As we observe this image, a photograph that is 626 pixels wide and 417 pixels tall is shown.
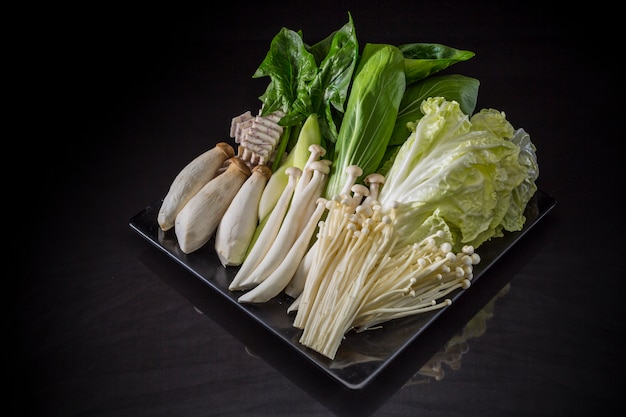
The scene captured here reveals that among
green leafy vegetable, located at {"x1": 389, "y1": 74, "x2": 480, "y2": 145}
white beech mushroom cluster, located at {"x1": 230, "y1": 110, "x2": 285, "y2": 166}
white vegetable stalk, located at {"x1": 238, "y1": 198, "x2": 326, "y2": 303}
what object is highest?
green leafy vegetable, located at {"x1": 389, "y1": 74, "x2": 480, "y2": 145}

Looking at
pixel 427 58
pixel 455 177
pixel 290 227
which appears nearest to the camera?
pixel 455 177

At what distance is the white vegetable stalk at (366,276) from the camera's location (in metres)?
2.05

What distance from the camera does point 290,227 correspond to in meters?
2.32

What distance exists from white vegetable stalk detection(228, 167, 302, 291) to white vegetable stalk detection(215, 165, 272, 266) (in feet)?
0.13

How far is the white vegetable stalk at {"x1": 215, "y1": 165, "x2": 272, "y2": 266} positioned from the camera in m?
2.33

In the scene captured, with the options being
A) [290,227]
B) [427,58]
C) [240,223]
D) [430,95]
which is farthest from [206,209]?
[427,58]

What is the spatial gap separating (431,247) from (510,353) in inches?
16.1

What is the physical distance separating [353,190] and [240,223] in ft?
1.27

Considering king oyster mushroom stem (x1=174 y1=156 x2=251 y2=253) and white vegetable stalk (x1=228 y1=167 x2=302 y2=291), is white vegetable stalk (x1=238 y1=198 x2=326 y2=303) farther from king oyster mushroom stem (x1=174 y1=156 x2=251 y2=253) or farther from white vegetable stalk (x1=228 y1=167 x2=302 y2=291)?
king oyster mushroom stem (x1=174 y1=156 x2=251 y2=253)

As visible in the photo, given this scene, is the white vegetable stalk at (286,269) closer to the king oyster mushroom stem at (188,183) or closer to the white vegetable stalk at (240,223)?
the white vegetable stalk at (240,223)

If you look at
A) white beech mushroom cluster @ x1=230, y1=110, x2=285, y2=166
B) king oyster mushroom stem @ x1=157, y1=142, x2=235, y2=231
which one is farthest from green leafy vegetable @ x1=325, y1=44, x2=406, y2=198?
king oyster mushroom stem @ x1=157, y1=142, x2=235, y2=231

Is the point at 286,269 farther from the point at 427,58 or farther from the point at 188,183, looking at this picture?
the point at 427,58

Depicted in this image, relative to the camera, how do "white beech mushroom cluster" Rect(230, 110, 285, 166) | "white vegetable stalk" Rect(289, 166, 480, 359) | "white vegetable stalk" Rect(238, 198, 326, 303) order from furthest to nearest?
1. "white beech mushroom cluster" Rect(230, 110, 285, 166)
2. "white vegetable stalk" Rect(238, 198, 326, 303)
3. "white vegetable stalk" Rect(289, 166, 480, 359)

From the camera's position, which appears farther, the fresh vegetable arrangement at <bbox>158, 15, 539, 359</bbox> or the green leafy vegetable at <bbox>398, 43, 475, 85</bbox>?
the green leafy vegetable at <bbox>398, 43, 475, 85</bbox>
